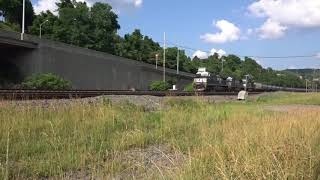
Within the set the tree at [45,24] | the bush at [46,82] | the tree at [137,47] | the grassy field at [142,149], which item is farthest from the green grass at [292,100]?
the tree at [137,47]

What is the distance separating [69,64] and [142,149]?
59.9 m

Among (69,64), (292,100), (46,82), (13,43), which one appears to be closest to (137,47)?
(69,64)

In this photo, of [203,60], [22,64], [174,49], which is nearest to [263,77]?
[203,60]

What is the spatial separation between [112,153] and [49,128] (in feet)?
11.4

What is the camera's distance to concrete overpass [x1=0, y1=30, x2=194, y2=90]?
6256cm

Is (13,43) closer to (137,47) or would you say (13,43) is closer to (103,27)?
(103,27)

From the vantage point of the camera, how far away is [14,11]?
101000 mm

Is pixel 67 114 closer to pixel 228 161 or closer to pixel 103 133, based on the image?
pixel 103 133

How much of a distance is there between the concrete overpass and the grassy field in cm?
4536

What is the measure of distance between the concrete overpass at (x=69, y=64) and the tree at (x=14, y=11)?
88.2 feet

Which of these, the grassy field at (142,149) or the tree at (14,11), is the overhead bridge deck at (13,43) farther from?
the grassy field at (142,149)

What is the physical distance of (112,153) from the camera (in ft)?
33.3

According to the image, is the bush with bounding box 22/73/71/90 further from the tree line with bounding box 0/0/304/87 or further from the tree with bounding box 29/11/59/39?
the tree with bounding box 29/11/59/39

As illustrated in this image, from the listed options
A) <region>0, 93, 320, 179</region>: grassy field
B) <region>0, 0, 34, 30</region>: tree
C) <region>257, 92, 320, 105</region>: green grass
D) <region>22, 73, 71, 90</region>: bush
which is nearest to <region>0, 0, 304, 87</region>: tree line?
<region>0, 0, 34, 30</region>: tree
